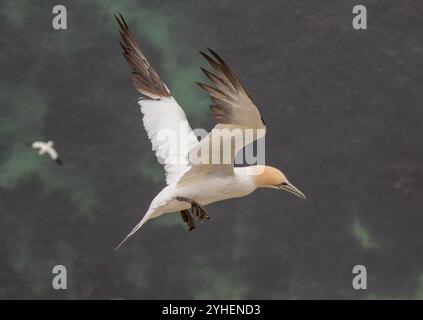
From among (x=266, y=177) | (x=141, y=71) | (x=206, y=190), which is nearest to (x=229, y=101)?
(x=206, y=190)

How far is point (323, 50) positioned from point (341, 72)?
171 cm

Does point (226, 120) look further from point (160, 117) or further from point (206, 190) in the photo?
point (160, 117)

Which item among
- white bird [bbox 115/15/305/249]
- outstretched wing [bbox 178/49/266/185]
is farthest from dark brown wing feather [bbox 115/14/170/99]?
outstretched wing [bbox 178/49/266/185]

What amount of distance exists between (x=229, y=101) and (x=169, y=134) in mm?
6279

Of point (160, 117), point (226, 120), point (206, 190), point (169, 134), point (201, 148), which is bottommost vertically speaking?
point (206, 190)

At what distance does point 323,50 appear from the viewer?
71.4 metres

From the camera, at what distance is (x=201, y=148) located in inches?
1420

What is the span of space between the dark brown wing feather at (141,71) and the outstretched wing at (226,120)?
5.25 m

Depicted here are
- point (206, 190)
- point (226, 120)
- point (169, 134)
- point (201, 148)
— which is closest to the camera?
point (226, 120)

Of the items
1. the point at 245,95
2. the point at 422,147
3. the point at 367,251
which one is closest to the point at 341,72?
the point at 422,147

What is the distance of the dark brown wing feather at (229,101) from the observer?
33906 millimetres

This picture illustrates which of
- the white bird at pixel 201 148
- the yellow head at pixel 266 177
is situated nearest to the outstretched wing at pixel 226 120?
the white bird at pixel 201 148

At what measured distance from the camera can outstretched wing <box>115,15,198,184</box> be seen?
39.7 metres

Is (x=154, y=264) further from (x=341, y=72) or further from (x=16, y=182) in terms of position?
(x=341, y=72)
